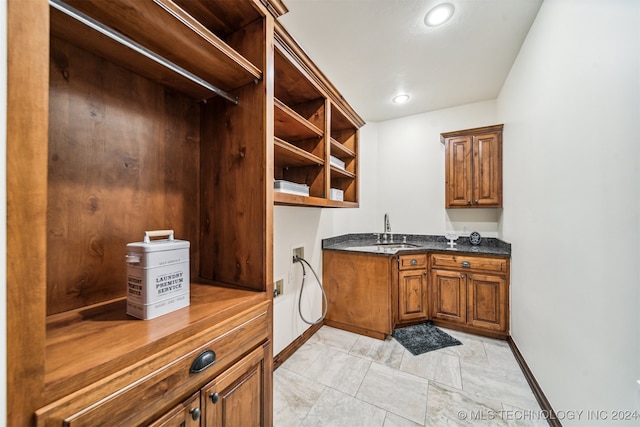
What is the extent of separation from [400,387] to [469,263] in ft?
4.69

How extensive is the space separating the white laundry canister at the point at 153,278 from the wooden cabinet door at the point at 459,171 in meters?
2.85

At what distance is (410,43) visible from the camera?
194 centimetres

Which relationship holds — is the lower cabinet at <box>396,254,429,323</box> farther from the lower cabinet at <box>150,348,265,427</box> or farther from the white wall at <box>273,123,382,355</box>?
the lower cabinet at <box>150,348,265,427</box>

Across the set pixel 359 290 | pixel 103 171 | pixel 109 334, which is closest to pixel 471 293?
pixel 359 290

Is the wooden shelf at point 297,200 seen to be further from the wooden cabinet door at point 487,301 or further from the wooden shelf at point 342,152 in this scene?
the wooden cabinet door at point 487,301

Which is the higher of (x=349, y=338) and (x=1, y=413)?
(x=1, y=413)

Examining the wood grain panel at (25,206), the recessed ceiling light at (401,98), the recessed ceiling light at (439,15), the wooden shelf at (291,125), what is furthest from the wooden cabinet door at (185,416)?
the recessed ceiling light at (401,98)

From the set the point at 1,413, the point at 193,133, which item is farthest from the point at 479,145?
the point at 1,413

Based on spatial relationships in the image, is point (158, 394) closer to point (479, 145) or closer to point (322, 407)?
point (322, 407)

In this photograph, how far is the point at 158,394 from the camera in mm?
718

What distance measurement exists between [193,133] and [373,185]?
8.81ft

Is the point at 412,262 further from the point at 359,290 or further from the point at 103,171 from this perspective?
the point at 103,171

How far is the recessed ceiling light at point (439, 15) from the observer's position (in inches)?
62.5

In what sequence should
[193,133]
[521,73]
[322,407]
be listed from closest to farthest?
[193,133] → [322,407] → [521,73]
